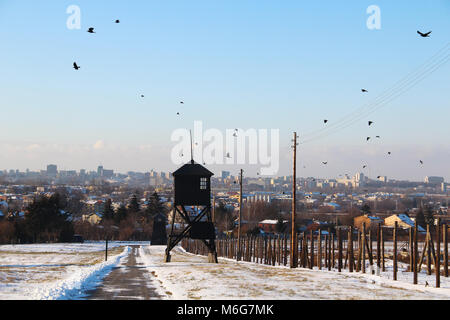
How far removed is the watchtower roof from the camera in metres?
43.9

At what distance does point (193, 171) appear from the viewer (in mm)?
44031

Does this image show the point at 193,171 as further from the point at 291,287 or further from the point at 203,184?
the point at 291,287

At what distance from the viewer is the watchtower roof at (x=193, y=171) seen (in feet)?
144

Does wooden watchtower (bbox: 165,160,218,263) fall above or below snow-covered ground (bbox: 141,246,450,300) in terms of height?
above

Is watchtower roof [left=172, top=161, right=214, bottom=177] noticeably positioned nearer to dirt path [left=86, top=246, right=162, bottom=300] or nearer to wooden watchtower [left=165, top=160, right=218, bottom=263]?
wooden watchtower [left=165, top=160, right=218, bottom=263]

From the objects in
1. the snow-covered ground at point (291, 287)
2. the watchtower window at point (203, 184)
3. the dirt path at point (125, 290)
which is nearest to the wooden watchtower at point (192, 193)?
the watchtower window at point (203, 184)

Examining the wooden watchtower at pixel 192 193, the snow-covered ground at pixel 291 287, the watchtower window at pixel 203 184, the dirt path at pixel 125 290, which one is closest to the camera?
the dirt path at pixel 125 290

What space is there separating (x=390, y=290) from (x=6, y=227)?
81.8 metres

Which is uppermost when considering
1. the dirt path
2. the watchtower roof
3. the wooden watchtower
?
the watchtower roof

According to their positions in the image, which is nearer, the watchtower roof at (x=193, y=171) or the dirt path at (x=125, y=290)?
the dirt path at (x=125, y=290)

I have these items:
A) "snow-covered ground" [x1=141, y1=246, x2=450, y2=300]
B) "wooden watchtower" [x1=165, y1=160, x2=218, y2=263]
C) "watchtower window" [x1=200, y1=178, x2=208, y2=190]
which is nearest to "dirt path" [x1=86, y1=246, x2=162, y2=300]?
"snow-covered ground" [x1=141, y1=246, x2=450, y2=300]

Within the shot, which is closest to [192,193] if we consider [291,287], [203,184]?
[203,184]

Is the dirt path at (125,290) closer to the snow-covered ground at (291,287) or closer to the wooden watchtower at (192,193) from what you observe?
the snow-covered ground at (291,287)

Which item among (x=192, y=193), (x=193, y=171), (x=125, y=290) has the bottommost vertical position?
(x=125, y=290)
